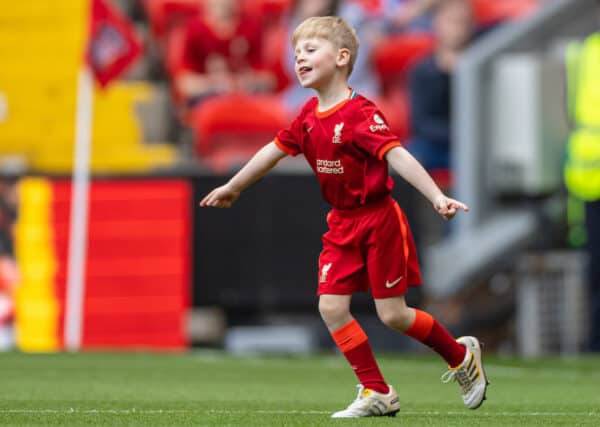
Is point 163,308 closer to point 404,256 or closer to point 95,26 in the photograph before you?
point 95,26

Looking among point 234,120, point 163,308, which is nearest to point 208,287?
point 163,308

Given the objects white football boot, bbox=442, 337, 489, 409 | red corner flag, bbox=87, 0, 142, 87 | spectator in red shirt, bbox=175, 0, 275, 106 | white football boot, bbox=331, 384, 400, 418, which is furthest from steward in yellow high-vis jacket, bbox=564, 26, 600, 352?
white football boot, bbox=331, 384, 400, 418

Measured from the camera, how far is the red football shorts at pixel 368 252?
580 centimetres

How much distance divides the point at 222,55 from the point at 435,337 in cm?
941

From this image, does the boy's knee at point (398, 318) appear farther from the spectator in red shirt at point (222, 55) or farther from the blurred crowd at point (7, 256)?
the spectator in red shirt at point (222, 55)

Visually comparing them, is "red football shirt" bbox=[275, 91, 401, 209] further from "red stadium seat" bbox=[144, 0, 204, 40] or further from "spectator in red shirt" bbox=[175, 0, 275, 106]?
"red stadium seat" bbox=[144, 0, 204, 40]

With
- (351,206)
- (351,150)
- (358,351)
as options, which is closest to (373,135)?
(351,150)

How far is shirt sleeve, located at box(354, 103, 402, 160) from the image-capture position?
5.68 metres

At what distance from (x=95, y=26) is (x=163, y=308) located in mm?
2779

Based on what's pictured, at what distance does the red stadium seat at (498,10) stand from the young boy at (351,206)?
1028 centimetres

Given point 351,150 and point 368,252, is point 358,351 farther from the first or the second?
point 351,150

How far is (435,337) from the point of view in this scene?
6.02 m

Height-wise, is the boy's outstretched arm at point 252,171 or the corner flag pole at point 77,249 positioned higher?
the boy's outstretched arm at point 252,171

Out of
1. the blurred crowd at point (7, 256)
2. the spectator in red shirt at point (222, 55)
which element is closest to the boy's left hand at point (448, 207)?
the blurred crowd at point (7, 256)
